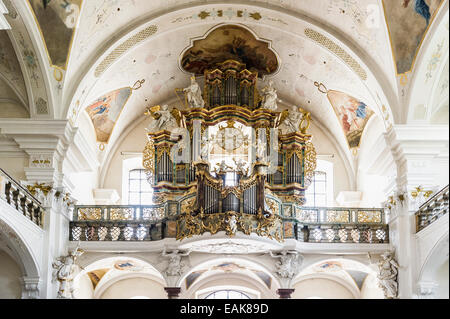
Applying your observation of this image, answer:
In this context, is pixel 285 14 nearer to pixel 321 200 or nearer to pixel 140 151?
pixel 321 200

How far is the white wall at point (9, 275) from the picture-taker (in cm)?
2127

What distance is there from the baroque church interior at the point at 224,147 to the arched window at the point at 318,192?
0.17 feet

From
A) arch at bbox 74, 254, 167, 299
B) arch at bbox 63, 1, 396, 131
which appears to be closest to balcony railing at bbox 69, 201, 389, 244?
arch at bbox 74, 254, 167, 299

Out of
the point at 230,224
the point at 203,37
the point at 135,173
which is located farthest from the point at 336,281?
the point at 203,37

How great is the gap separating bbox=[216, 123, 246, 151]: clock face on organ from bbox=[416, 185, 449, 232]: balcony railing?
6.52 m

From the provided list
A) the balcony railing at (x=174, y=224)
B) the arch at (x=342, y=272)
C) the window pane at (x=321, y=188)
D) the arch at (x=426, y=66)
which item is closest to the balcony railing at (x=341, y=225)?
the balcony railing at (x=174, y=224)

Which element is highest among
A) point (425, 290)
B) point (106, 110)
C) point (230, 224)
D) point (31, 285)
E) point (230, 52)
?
point (230, 52)

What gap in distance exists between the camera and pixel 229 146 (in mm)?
25031

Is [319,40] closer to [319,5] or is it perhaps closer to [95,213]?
[319,5]

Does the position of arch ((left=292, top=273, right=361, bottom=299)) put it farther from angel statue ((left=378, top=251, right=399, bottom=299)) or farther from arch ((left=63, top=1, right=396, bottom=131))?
arch ((left=63, top=1, right=396, bottom=131))

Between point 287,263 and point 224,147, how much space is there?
14.1 feet

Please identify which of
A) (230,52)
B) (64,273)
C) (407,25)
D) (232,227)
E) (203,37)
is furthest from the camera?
(230,52)

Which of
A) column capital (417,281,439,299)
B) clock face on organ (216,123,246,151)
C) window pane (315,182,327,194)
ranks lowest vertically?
column capital (417,281,439,299)

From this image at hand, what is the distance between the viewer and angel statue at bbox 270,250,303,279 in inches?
915
